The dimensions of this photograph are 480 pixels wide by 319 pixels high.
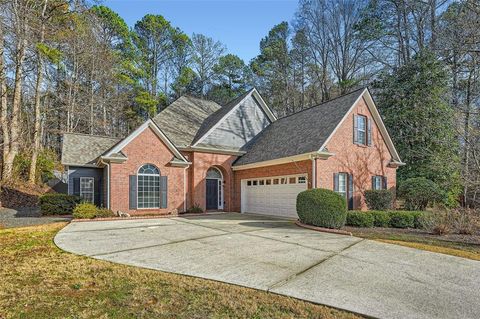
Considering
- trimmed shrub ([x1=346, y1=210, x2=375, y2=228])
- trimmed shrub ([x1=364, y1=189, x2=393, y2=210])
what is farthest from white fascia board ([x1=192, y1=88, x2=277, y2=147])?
trimmed shrub ([x1=346, y1=210, x2=375, y2=228])

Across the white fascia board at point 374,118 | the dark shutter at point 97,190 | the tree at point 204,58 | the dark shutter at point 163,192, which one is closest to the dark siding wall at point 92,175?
the dark shutter at point 97,190

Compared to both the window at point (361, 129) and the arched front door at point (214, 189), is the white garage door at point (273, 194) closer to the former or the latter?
the arched front door at point (214, 189)

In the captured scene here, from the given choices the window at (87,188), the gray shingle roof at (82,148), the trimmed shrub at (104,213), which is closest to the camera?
the trimmed shrub at (104,213)

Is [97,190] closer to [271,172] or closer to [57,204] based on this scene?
[57,204]

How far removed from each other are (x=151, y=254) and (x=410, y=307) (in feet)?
17.8

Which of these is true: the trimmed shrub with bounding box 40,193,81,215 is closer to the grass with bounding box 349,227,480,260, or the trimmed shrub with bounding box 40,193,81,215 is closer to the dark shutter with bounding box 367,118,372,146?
the grass with bounding box 349,227,480,260

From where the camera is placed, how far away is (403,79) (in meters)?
22.8

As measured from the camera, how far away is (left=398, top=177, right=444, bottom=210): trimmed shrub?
15805 mm

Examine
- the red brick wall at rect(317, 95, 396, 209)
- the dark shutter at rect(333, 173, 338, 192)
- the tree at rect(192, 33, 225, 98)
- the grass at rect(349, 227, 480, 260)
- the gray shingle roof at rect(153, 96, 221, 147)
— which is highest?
the tree at rect(192, 33, 225, 98)

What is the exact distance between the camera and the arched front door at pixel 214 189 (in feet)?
62.1

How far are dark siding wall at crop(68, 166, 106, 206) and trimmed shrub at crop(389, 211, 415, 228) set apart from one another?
51.8 ft

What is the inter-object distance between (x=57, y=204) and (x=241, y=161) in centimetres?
1062

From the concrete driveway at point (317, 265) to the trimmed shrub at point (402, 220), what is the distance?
4.44m

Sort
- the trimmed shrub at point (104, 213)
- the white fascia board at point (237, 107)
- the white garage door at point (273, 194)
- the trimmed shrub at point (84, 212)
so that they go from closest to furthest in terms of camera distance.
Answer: the trimmed shrub at point (84, 212) → the trimmed shrub at point (104, 213) → the white garage door at point (273, 194) → the white fascia board at point (237, 107)
